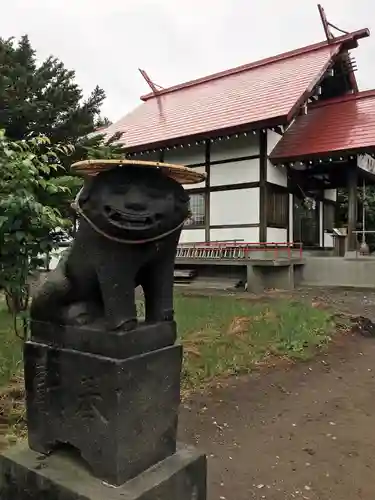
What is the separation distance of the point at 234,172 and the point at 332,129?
3.39m

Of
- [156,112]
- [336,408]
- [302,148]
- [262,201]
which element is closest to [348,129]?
[302,148]

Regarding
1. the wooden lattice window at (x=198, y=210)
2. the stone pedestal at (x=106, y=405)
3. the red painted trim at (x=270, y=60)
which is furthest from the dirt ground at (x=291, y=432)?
the red painted trim at (x=270, y=60)

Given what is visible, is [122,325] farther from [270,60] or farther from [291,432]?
[270,60]

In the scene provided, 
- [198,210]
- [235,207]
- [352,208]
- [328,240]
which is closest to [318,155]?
[352,208]

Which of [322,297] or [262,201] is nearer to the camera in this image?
[322,297]

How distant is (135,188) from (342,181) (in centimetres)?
1463

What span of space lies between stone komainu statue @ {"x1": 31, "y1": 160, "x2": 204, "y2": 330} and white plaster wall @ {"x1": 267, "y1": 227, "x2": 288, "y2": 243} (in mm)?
11202

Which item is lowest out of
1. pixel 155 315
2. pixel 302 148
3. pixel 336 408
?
pixel 336 408

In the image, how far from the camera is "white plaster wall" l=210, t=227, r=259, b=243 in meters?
13.4

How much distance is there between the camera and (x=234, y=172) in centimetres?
1390

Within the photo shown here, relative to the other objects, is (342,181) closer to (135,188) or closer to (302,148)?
(302,148)

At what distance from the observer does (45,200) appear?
5.21 m

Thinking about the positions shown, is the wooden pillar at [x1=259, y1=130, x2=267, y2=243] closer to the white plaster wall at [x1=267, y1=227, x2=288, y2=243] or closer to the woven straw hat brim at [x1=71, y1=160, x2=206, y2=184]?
the white plaster wall at [x1=267, y1=227, x2=288, y2=243]

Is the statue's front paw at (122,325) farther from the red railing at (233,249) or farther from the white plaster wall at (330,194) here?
the white plaster wall at (330,194)
